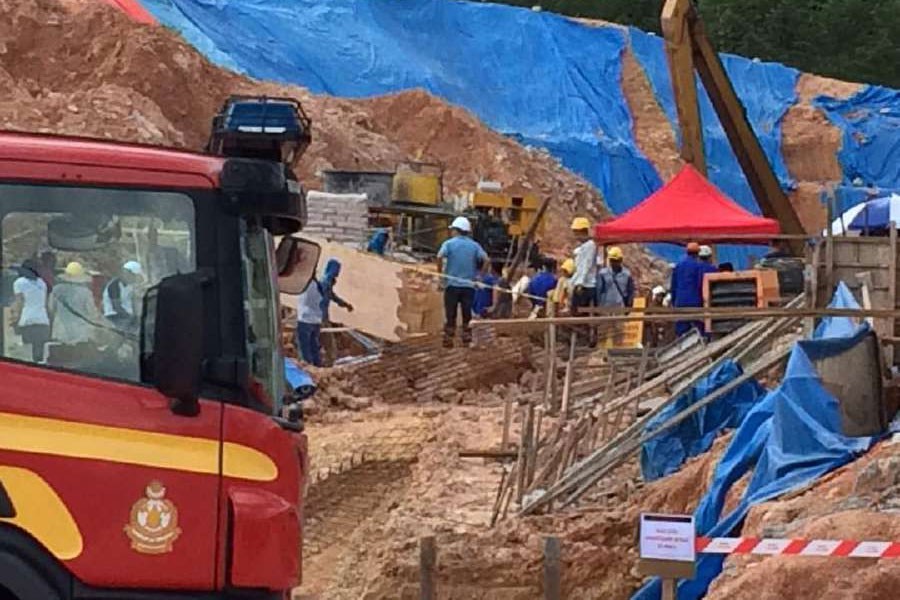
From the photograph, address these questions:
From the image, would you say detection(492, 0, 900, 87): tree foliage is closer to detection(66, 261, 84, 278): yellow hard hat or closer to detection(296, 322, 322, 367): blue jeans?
detection(296, 322, 322, 367): blue jeans

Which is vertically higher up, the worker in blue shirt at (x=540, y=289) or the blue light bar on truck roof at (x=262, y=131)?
the blue light bar on truck roof at (x=262, y=131)

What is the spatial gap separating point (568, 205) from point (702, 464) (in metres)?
26.6

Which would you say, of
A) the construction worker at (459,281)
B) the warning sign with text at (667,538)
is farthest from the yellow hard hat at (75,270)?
the construction worker at (459,281)

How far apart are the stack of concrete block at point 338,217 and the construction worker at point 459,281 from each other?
14.9ft

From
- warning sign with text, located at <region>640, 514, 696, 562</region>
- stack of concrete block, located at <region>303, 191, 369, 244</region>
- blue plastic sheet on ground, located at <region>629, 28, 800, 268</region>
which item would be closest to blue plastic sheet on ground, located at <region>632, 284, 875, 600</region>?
warning sign with text, located at <region>640, 514, 696, 562</region>

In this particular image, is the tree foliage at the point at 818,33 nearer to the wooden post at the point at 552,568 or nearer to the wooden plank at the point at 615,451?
the wooden plank at the point at 615,451

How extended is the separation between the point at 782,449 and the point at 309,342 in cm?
954

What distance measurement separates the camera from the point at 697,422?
12.2 m

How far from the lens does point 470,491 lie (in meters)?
13.3

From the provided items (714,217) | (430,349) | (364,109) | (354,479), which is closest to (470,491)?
(354,479)

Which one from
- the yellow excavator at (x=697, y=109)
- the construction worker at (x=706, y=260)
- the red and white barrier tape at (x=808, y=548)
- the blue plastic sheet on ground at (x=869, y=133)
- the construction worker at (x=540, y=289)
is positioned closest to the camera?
the red and white barrier tape at (x=808, y=548)

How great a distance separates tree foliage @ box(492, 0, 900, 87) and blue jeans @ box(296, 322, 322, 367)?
3933cm

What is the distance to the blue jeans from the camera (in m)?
18.2

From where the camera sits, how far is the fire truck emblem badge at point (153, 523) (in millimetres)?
5469
